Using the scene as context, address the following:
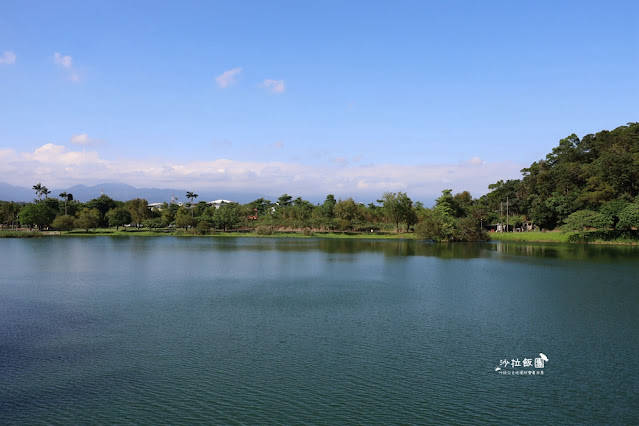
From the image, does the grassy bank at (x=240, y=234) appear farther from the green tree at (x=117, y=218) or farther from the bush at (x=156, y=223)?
the bush at (x=156, y=223)

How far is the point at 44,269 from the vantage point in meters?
33.9

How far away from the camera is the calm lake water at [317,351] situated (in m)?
10.5

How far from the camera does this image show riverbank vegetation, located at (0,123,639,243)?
6400cm

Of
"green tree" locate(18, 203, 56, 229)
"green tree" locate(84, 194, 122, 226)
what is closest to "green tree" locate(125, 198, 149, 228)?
"green tree" locate(84, 194, 122, 226)

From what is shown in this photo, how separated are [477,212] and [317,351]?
76887 mm

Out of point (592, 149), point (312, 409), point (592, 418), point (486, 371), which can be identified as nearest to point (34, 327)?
point (312, 409)

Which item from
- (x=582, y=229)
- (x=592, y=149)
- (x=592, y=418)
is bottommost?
(x=592, y=418)

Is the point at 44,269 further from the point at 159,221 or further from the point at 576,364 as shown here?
the point at 159,221

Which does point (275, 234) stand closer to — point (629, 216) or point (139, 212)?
point (139, 212)

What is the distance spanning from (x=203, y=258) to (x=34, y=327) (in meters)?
26.3

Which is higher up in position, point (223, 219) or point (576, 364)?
point (223, 219)

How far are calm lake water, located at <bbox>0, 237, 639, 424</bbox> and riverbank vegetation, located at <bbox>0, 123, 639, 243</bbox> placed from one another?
40.5 m

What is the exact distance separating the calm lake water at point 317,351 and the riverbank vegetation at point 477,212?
133 ft

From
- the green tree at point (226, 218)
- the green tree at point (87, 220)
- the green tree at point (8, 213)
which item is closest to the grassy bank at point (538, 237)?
the green tree at point (226, 218)
